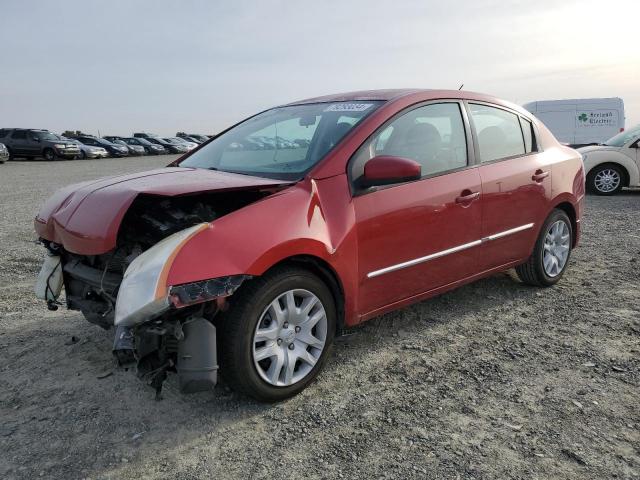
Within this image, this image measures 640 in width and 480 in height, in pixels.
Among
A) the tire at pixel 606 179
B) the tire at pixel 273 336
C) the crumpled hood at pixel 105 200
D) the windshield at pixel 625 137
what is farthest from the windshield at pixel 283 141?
the windshield at pixel 625 137

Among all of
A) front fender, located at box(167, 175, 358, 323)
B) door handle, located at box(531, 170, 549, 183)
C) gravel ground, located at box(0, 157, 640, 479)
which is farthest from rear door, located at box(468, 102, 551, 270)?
front fender, located at box(167, 175, 358, 323)

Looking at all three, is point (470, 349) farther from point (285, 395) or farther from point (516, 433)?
point (285, 395)

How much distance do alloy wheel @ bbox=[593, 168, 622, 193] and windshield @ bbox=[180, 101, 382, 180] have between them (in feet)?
30.2

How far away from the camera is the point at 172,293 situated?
238 cm

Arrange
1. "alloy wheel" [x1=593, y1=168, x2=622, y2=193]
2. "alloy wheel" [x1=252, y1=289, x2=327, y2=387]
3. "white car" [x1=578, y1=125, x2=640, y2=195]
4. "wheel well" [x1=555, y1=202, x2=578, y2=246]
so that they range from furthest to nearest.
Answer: "alloy wheel" [x1=593, y1=168, x2=622, y2=193], "white car" [x1=578, y1=125, x2=640, y2=195], "wheel well" [x1=555, y1=202, x2=578, y2=246], "alloy wheel" [x1=252, y1=289, x2=327, y2=387]

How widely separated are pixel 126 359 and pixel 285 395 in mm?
865

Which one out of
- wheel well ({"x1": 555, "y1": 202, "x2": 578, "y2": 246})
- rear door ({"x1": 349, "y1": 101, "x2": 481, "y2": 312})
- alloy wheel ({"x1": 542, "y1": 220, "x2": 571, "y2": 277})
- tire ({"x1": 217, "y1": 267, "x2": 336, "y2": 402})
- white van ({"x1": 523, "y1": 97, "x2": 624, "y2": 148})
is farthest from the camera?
white van ({"x1": 523, "y1": 97, "x2": 624, "y2": 148})

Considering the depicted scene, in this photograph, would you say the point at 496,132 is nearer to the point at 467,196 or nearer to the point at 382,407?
the point at 467,196

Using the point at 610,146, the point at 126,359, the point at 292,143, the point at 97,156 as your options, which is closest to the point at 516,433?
the point at 126,359

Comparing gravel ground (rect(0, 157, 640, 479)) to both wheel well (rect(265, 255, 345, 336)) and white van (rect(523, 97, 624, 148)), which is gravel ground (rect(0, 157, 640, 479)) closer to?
wheel well (rect(265, 255, 345, 336))

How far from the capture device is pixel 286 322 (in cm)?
Answer: 288

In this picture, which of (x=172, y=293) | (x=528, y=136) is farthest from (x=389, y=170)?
(x=528, y=136)

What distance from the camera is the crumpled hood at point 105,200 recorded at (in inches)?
104

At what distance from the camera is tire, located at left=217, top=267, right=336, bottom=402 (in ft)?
8.66
